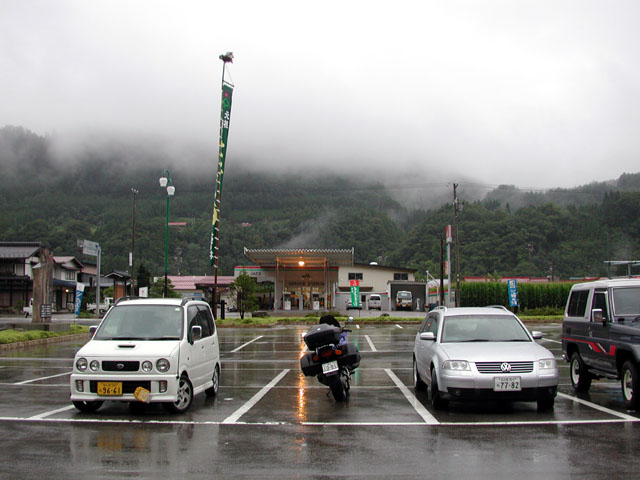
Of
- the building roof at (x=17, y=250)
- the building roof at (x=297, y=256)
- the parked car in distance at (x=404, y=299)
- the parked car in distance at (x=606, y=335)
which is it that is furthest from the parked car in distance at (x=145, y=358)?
the building roof at (x=17, y=250)

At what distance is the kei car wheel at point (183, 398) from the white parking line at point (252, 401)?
729 mm

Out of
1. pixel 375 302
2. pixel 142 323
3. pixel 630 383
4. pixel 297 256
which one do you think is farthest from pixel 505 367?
pixel 375 302

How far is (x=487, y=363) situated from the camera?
8781 millimetres

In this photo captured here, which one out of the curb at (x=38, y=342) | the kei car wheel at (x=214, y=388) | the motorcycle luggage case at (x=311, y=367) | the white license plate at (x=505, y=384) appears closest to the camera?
the white license plate at (x=505, y=384)

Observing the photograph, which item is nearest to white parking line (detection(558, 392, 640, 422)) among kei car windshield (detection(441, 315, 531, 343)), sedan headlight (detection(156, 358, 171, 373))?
kei car windshield (detection(441, 315, 531, 343))

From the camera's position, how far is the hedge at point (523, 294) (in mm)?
55344

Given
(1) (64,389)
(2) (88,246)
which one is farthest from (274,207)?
(1) (64,389)

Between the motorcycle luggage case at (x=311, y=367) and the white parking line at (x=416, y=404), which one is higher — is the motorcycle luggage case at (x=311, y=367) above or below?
above

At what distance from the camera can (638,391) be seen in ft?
29.4

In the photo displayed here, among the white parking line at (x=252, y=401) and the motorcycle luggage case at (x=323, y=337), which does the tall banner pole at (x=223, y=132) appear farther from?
the motorcycle luggage case at (x=323, y=337)

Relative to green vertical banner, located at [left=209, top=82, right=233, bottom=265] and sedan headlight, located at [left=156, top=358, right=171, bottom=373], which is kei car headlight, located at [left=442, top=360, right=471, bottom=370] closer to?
sedan headlight, located at [left=156, top=358, right=171, bottom=373]

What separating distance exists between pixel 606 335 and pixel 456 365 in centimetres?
290

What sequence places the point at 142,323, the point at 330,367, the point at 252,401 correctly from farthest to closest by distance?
the point at 252,401 → the point at 330,367 → the point at 142,323

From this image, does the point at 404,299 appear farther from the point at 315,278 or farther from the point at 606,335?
the point at 606,335
